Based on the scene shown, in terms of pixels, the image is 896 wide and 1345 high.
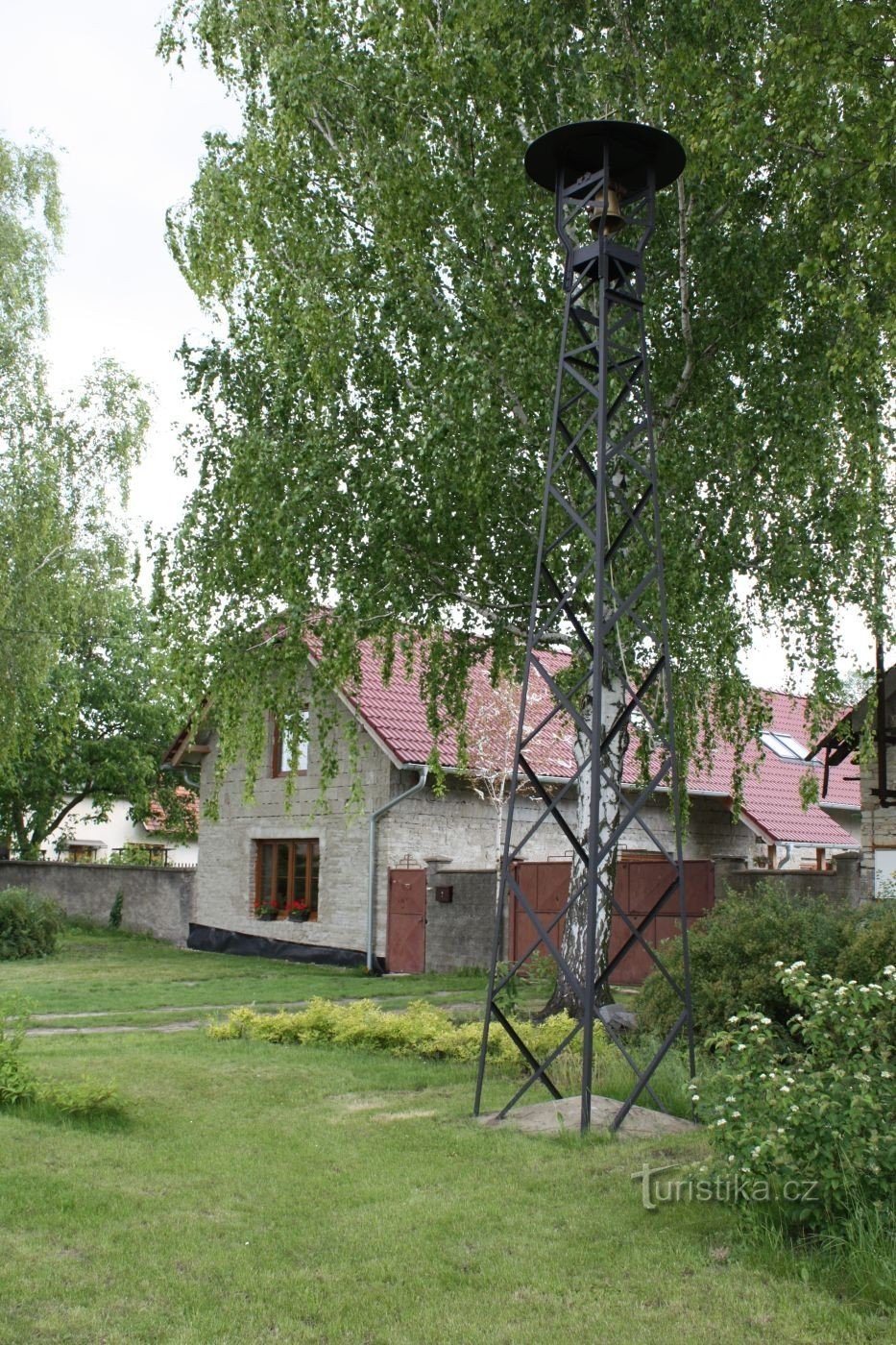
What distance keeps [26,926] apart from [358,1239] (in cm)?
1806

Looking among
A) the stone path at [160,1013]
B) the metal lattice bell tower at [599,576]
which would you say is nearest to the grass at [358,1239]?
the metal lattice bell tower at [599,576]

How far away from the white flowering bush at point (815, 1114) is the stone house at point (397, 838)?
1086 cm

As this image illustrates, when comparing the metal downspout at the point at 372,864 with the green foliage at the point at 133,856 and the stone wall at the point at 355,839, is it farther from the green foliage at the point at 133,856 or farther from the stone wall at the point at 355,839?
the green foliage at the point at 133,856

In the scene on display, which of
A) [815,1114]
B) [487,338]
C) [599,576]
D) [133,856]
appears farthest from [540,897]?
[133,856]

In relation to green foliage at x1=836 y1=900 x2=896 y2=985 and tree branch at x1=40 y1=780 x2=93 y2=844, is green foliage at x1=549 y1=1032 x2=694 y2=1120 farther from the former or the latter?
tree branch at x1=40 y1=780 x2=93 y2=844

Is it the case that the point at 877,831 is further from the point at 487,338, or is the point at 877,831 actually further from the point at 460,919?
the point at 487,338

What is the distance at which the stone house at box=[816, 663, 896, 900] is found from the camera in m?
15.2

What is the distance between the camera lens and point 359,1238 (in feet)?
17.0

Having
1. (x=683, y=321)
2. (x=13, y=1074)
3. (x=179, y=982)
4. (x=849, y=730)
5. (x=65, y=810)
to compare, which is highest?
(x=683, y=321)

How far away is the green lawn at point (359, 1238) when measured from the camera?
426cm

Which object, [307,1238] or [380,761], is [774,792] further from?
[307,1238]

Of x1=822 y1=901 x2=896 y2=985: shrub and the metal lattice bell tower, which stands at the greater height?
the metal lattice bell tower

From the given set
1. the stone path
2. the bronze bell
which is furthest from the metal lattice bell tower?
the stone path

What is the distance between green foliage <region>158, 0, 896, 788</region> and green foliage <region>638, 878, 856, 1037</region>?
6.87 ft
